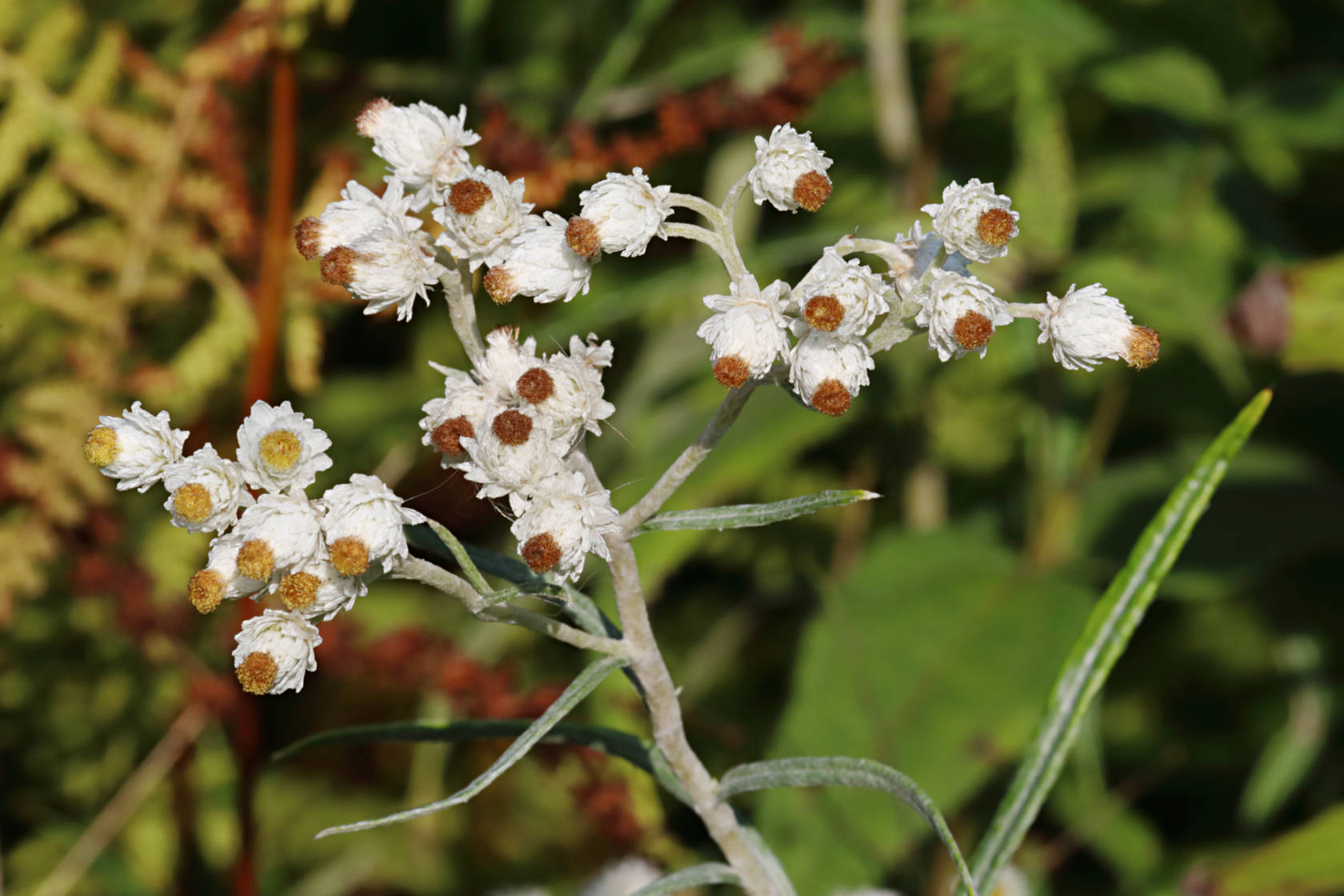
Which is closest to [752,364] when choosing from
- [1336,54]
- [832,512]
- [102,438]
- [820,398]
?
[820,398]

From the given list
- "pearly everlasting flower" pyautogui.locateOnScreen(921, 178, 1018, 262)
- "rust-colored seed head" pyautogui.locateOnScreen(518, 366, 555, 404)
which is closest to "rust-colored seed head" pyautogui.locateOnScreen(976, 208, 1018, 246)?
"pearly everlasting flower" pyautogui.locateOnScreen(921, 178, 1018, 262)

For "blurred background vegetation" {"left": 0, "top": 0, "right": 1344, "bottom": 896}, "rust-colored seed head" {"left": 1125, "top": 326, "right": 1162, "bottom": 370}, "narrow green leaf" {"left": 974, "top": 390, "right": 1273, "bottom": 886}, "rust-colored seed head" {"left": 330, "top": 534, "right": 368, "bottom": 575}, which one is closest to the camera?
"rust-colored seed head" {"left": 330, "top": 534, "right": 368, "bottom": 575}

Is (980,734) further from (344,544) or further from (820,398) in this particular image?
(344,544)

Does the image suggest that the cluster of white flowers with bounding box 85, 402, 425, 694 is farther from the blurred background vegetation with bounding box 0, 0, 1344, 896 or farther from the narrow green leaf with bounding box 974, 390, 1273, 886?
the blurred background vegetation with bounding box 0, 0, 1344, 896

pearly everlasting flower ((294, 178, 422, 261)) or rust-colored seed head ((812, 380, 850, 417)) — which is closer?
rust-colored seed head ((812, 380, 850, 417))

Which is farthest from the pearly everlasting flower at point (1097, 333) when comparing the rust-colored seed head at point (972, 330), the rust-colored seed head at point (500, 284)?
the rust-colored seed head at point (500, 284)

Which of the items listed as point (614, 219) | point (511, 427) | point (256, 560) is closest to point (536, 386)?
point (511, 427)
